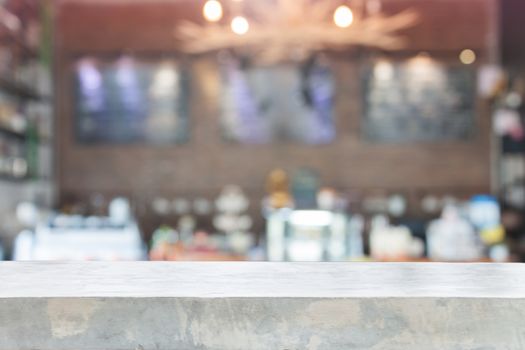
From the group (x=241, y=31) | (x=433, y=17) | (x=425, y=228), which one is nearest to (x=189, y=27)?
(x=241, y=31)

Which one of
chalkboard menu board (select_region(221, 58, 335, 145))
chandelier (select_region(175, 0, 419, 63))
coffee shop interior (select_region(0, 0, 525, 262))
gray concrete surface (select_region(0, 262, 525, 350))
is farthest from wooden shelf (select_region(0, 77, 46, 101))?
gray concrete surface (select_region(0, 262, 525, 350))

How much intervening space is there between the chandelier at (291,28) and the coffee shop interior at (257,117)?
0.03 metres

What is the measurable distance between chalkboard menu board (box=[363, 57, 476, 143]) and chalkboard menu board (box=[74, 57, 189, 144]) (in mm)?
1817

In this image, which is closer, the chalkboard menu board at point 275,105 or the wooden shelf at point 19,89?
the wooden shelf at point 19,89

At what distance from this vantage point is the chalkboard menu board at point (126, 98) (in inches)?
316

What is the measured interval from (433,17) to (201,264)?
7377 mm

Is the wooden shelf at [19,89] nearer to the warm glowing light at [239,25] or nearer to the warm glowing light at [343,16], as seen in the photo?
the warm glowing light at [239,25]

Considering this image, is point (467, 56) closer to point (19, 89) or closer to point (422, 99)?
point (422, 99)

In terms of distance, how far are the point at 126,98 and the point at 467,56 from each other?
3.30 meters

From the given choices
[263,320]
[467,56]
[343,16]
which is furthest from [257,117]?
[263,320]

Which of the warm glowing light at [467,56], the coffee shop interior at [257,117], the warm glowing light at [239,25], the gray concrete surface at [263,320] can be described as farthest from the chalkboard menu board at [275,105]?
the gray concrete surface at [263,320]

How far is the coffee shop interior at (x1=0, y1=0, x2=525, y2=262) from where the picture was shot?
786 cm

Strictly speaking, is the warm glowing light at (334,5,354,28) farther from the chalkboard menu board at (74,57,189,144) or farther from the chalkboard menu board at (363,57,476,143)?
the chalkboard menu board at (74,57,189,144)

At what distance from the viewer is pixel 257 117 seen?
316 inches
